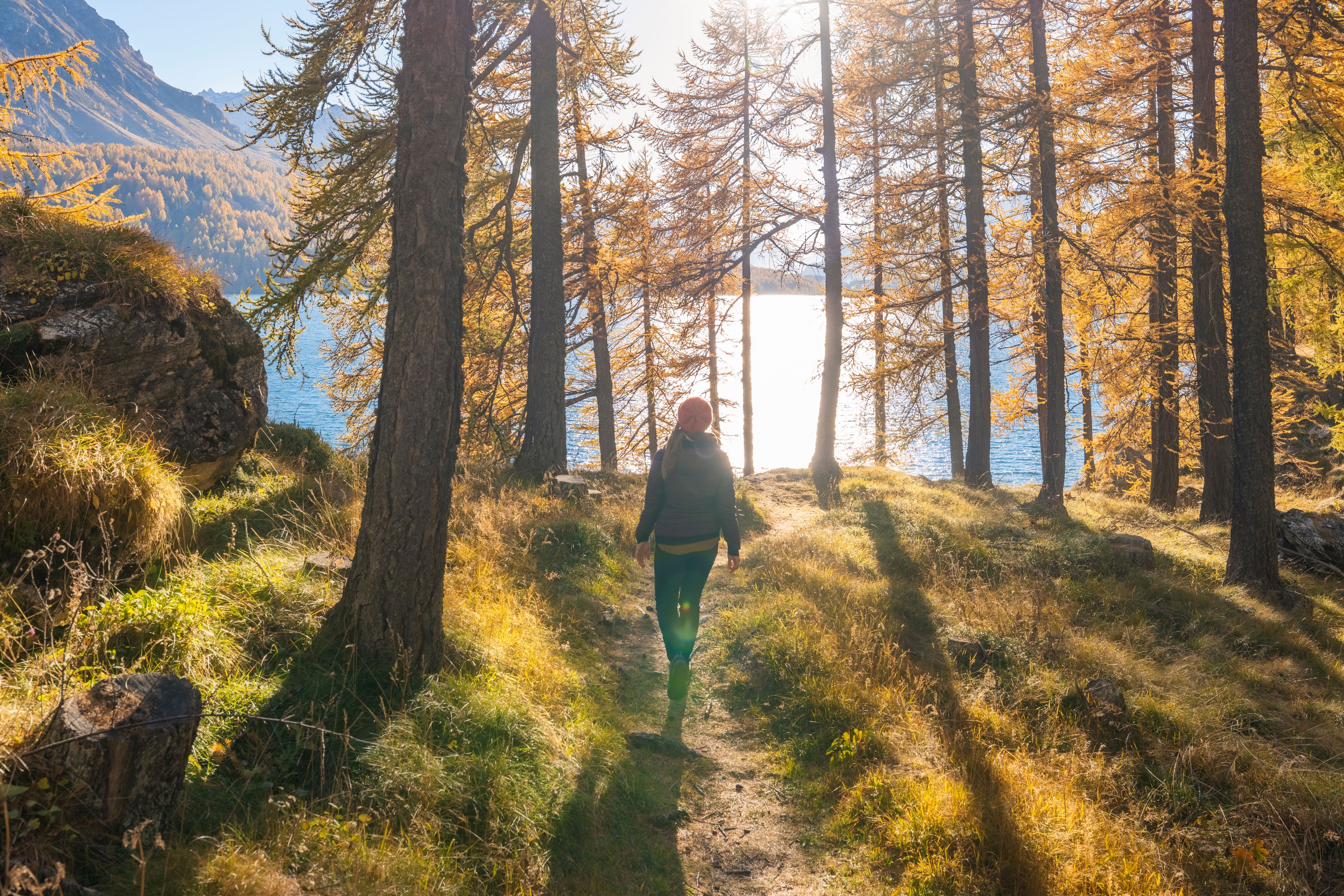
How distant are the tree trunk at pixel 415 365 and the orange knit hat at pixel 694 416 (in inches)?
78.2

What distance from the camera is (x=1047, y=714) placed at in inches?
197

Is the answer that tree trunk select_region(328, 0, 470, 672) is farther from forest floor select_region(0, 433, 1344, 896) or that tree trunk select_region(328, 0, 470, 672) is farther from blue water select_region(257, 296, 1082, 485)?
blue water select_region(257, 296, 1082, 485)

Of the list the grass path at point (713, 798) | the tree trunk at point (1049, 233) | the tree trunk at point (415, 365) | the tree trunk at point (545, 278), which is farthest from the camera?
the tree trunk at point (1049, 233)

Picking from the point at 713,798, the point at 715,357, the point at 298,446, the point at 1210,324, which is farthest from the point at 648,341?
the point at 713,798

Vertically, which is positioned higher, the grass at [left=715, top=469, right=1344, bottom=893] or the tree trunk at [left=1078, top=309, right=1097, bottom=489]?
the tree trunk at [left=1078, top=309, right=1097, bottom=489]

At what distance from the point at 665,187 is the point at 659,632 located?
13.8 metres

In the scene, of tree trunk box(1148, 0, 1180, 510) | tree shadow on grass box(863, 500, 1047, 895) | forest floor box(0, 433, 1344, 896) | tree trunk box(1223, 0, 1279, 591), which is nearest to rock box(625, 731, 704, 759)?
forest floor box(0, 433, 1344, 896)

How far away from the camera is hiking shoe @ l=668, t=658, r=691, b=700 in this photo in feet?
17.5

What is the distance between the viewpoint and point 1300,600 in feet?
25.4

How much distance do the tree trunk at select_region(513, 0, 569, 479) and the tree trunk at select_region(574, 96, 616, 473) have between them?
3.21 m

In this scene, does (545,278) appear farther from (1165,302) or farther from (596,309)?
(1165,302)

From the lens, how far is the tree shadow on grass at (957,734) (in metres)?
3.37

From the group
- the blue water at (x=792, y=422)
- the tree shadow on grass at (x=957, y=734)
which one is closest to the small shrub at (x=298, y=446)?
the blue water at (x=792, y=422)

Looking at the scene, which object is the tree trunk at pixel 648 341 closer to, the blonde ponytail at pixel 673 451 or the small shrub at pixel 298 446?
the small shrub at pixel 298 446
